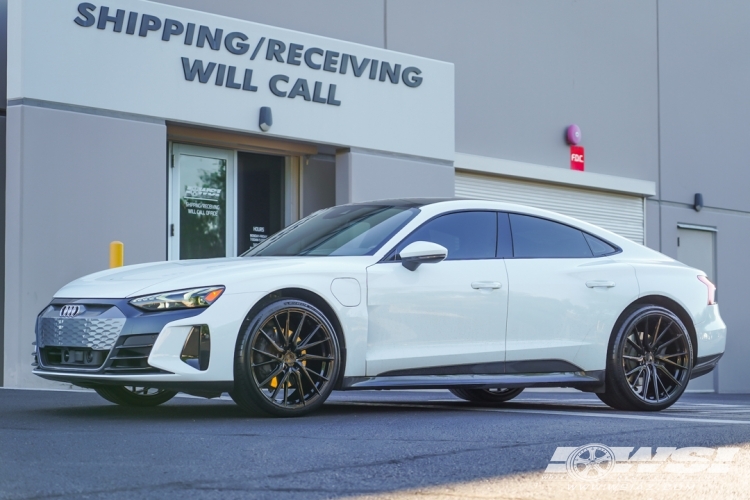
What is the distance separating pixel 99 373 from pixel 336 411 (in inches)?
62.9

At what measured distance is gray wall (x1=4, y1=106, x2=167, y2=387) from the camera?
11469 mm

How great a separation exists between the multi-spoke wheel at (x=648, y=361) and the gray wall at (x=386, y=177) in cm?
711

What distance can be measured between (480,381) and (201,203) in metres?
7.66

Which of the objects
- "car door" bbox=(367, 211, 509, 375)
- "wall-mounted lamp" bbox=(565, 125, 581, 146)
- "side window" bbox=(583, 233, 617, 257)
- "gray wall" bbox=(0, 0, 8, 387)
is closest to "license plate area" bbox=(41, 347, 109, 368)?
"car door" bbox=(367, 211, 509, 375)

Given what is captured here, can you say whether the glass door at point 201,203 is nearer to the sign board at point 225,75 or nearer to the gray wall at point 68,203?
the sign board at point 225,75

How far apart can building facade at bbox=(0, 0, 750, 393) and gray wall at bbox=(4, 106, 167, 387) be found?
2cm

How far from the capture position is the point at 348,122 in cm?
1477

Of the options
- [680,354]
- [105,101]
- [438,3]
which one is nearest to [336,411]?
[680,354]

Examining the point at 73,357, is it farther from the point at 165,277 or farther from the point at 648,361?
the point at 648,361

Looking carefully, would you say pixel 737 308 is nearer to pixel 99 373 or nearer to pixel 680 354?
pixel 680 354

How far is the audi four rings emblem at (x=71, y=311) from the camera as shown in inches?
253

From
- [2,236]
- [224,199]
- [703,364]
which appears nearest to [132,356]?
[703,364]

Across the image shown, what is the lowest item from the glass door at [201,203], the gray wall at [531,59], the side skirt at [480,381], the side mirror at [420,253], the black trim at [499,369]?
the side skirt at [480,381]

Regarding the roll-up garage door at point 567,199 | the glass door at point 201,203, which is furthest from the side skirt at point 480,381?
the roll-up garage door at point 567,199
